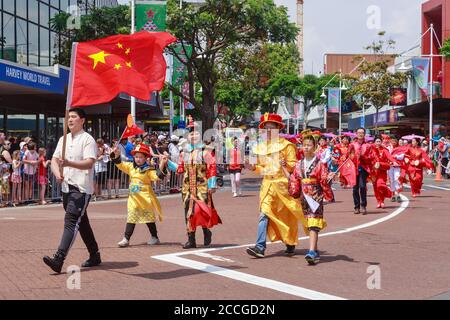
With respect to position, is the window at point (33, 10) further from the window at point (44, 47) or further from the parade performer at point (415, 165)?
the parade performer at point (415, 165)

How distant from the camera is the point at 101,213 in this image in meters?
16.2

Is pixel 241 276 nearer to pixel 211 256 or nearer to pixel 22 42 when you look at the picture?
pixel 211 256

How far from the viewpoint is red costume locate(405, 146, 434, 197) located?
21.0m

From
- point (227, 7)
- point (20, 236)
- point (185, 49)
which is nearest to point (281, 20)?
point (227, 7)

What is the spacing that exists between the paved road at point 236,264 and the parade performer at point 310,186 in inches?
21.5

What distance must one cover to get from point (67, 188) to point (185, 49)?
20816mm

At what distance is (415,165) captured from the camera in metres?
21.2

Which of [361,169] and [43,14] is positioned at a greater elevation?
[43,14]

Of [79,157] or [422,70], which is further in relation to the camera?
[422,70]

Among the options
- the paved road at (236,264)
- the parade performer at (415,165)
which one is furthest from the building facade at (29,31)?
the parade performer at (415,165)

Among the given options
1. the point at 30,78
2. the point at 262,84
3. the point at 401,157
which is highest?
the point at 262,84

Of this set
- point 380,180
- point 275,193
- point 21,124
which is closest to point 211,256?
point 275,193

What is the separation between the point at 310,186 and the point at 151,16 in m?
15.3

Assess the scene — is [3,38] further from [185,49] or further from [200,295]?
[200,295]
